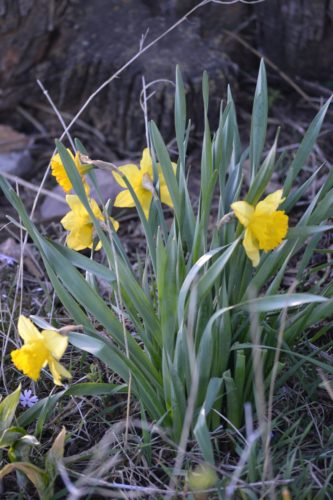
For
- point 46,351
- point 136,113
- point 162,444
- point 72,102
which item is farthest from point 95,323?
point 72,102

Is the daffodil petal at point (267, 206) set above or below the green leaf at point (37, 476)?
above

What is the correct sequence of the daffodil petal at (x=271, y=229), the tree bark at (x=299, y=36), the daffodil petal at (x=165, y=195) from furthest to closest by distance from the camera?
the tree bark at (x=299, y=36)
the daffodil petal at (x=165, y=195)
the daffodil petal at (x=271, y=229)

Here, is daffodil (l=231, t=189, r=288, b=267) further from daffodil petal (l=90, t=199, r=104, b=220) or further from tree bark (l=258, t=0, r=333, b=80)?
tree bark (l=258, t=0, r=333, b=80)

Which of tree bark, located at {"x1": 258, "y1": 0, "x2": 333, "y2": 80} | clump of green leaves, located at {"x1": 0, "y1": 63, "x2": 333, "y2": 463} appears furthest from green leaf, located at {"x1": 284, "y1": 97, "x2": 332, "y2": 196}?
tree bark, located at {"x1": 258, "y1": 0, "x2": 333, "y2": 80}

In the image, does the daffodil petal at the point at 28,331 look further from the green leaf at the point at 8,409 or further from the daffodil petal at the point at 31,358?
the green leaf at the point at 8,409

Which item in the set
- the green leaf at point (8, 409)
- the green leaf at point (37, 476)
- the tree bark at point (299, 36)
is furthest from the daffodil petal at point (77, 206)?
the tree bark at point (299, 36)

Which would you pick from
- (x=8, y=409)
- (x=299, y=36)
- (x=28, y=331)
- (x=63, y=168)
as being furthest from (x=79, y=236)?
(x=299, y=36)

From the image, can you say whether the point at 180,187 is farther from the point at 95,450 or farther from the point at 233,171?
the point at 95,450
